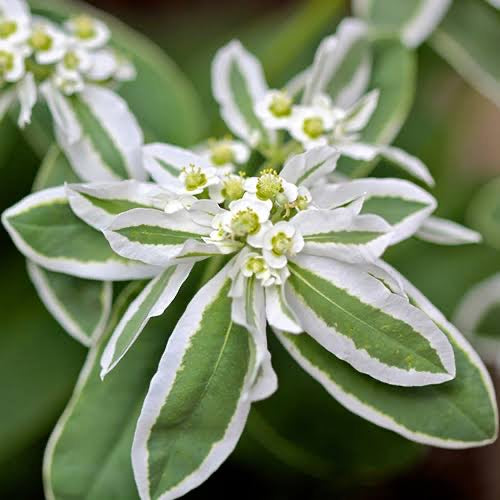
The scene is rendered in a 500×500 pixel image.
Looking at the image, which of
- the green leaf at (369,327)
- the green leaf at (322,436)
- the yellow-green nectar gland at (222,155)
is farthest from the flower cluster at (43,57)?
the green leaf at (322,436)

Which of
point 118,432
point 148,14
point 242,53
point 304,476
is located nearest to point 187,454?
point 118,432

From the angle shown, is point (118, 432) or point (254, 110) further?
point (254, 110)

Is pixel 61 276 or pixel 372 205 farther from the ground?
pixel 372 205

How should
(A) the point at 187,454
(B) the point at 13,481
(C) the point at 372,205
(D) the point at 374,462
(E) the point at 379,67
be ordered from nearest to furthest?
(A) the point at 187,454 → (C) the point at 372,205 → (E) the point at 379,67 → (D) the point at 374,462 → (B) the point at 13,481

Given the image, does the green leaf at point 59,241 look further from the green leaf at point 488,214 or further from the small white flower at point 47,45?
the green leaf at point 488,214

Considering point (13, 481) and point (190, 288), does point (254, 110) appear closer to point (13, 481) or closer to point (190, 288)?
point (190, 288)

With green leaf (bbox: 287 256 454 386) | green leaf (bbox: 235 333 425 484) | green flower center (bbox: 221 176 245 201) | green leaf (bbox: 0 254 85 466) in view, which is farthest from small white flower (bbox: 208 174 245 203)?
green leaf (bbox: 0 254 85 466)

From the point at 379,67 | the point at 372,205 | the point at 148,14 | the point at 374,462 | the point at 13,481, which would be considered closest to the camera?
the point at 372,205
